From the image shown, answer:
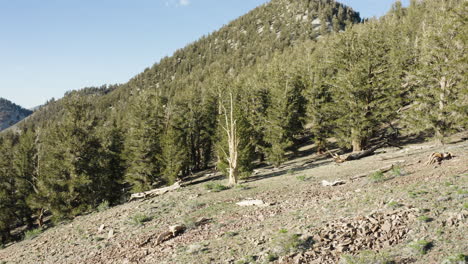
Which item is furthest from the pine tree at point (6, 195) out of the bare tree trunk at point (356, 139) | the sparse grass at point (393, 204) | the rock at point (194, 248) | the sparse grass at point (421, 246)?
the sparse grass at point (421, 246)

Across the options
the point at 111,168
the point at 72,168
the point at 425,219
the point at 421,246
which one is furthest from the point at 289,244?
the point at 111,168

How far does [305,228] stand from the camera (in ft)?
29.8

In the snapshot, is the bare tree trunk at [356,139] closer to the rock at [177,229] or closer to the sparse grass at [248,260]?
the rock at [177,229]

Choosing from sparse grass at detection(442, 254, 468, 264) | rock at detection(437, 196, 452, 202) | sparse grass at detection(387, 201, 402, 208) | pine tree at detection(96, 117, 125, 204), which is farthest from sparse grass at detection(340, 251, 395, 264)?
pine tree at detection(96, 117, 125, 204)

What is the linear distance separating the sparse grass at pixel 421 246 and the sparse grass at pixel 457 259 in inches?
27.8

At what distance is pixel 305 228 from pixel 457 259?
4077 millimetres

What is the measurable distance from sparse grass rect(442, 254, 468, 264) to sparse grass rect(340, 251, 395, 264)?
1.09m

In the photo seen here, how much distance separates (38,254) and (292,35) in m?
182

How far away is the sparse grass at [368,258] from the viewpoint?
6.54 metres

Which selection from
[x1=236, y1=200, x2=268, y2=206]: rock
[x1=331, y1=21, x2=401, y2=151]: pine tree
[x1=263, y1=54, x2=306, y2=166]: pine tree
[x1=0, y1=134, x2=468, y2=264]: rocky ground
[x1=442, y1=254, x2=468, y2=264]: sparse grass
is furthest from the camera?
[x1=263, y1=54, x2=306, y2=166]: pine tree

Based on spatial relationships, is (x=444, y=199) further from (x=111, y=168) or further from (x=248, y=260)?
(x=111, y=168)

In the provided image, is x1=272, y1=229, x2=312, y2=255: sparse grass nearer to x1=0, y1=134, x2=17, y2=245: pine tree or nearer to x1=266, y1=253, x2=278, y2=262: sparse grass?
x1=266, y1=253, x2=278, y2=262: sparse grass

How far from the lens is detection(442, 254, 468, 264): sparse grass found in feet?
19.1

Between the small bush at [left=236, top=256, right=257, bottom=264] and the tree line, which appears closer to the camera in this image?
the small bush at [left=236, top=256, right=257, bottom=264]
